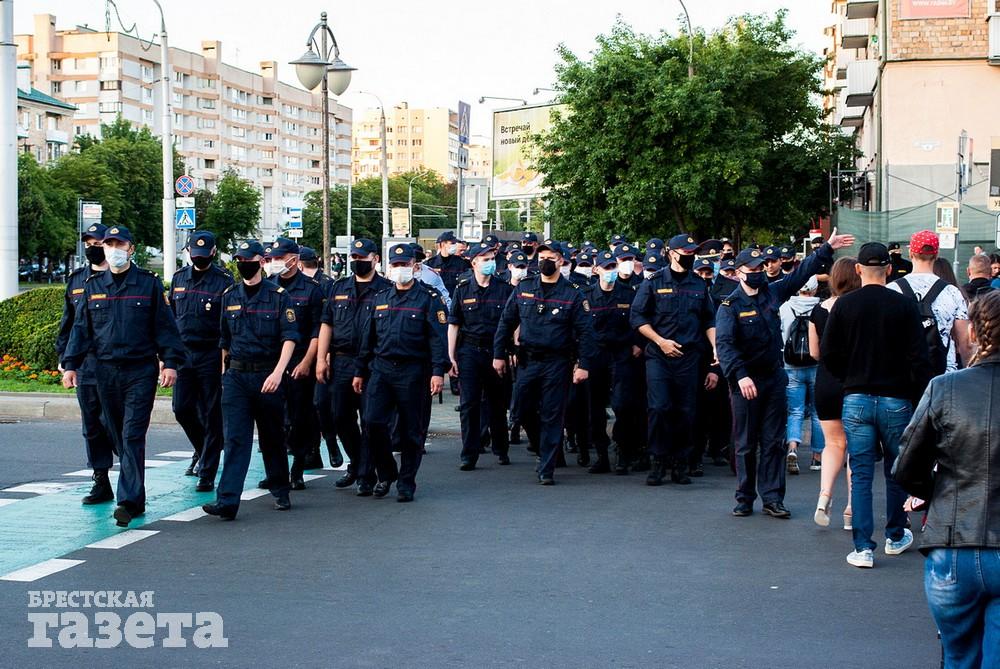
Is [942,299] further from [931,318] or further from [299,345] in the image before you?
[299,345]

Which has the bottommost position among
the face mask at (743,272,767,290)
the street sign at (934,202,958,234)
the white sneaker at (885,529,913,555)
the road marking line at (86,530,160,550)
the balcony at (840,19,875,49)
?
the road marking line at (86,530,160,550)

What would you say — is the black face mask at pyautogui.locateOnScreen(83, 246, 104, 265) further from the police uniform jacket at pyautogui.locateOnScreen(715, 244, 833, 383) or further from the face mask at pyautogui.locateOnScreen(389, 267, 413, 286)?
the police uniform jacket at pyautogui.locateOnScreen(715, 244, 833, 383)

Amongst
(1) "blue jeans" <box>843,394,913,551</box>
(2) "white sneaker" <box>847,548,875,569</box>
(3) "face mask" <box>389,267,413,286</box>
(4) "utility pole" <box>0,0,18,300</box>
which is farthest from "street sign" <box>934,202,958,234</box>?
(4) "utility pole" <box>0,0,18,300</box>

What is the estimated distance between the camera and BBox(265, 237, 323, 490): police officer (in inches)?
420

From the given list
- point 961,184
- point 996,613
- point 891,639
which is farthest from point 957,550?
point 961,184

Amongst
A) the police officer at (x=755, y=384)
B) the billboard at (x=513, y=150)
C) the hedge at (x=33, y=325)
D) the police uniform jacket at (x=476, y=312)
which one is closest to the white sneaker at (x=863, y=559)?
the police officer at (x=755, y=384)

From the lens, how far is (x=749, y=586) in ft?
23.9

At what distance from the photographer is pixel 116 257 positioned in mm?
9430

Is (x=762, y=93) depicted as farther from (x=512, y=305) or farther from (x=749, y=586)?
(x=749, y=586)

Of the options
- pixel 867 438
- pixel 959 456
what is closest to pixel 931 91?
pixel 867 438

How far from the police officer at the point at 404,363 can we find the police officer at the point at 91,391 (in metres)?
2.06

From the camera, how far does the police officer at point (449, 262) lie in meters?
16.6

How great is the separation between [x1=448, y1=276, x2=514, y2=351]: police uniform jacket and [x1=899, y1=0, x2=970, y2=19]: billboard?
27.8 meters

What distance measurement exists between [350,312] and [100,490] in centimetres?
249
